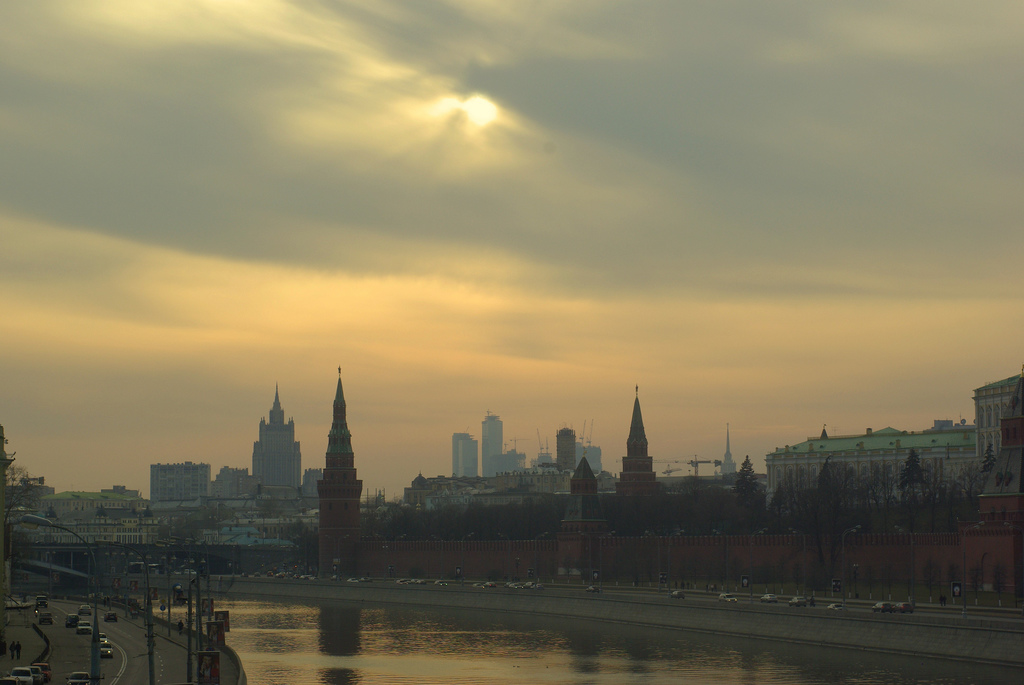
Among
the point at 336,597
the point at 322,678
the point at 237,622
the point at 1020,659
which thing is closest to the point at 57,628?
the point at 237,622

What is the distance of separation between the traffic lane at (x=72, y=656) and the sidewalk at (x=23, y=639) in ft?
2.13

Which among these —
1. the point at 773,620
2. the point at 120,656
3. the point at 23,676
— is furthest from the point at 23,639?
the point at 773,620

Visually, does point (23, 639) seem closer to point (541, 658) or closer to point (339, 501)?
point (541, 658)

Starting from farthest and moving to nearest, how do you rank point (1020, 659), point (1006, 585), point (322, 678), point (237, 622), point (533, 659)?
point (237, 622)
point (1006, 585)
point (533, 659)
point (322, 678)
point (1020, 659)

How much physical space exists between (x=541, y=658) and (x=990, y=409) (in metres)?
82.2

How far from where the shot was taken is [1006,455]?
8219 centimetres

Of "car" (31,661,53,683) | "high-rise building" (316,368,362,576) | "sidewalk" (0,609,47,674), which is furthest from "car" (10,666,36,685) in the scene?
"high-rise building" (316,368,362,576)

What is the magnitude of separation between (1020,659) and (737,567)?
5118 centimetres

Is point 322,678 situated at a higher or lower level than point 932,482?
lower

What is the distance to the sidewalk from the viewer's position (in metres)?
54.5

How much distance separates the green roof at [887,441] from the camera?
491 feet

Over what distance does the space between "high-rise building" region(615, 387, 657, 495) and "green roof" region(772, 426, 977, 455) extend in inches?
719

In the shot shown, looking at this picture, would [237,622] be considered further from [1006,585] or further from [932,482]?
[932,482]

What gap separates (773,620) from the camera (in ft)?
235
